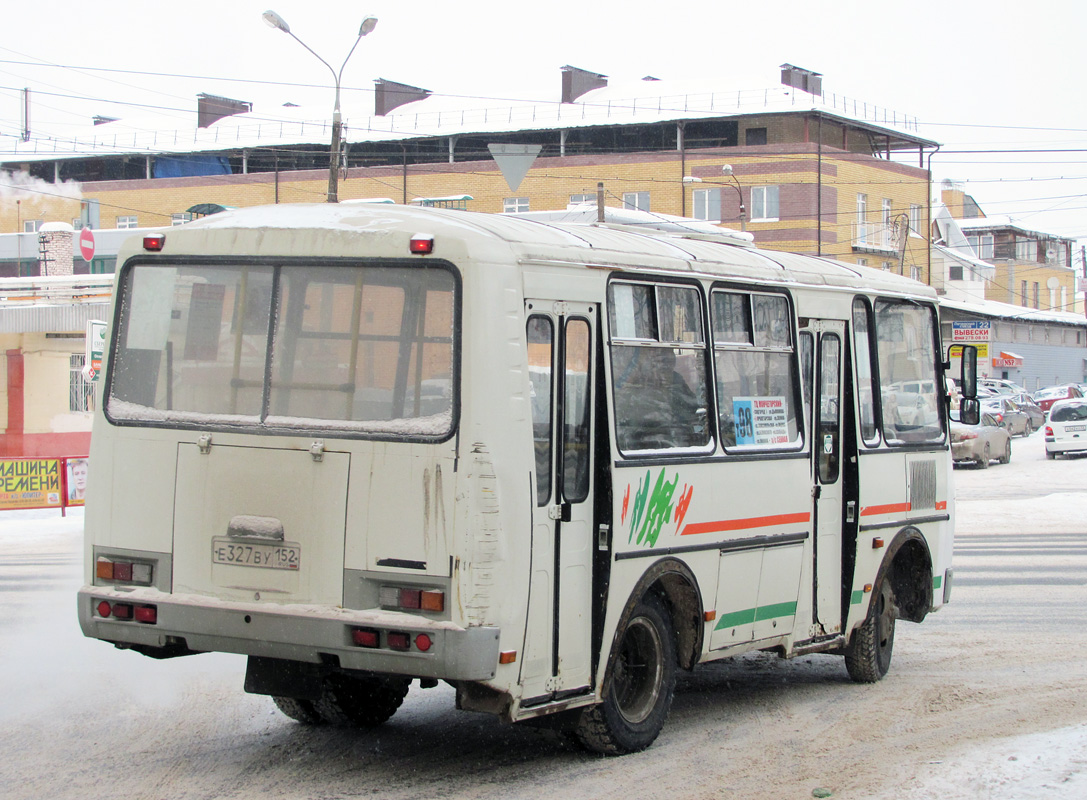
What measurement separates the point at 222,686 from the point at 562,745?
2.51m

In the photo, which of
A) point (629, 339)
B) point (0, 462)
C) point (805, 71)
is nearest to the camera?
point (629, 339)

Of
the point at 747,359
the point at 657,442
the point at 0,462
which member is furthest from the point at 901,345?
the point at 0,462

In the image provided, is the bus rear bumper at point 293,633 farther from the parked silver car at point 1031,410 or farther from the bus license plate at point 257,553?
the parked silver car at point 1031,410

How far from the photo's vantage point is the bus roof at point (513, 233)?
6.50 m

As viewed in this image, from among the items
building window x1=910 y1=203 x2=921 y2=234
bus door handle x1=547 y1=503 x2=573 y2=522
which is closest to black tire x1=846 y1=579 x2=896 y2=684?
bus door handle x1=547 y1=503 x2=573 y2=522

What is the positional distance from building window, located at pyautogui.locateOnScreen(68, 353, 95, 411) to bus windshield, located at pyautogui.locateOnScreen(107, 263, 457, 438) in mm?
30056

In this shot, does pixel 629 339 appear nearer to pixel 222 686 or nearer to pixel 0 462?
pixel 222 686

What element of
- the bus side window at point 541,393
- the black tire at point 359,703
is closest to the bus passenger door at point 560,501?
the bus side window at point 541,393

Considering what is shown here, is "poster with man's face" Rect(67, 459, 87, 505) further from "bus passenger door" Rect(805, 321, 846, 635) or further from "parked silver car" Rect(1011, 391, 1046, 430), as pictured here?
"parked silver car" Rect(1011, 391, 1046, 430)

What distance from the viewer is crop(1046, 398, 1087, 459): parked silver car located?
37250mm

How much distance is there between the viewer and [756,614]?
8336 millimetres

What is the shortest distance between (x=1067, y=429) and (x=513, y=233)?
34005 millimetres

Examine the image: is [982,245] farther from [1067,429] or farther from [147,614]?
[147,614]

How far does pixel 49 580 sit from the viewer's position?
48.0ft
